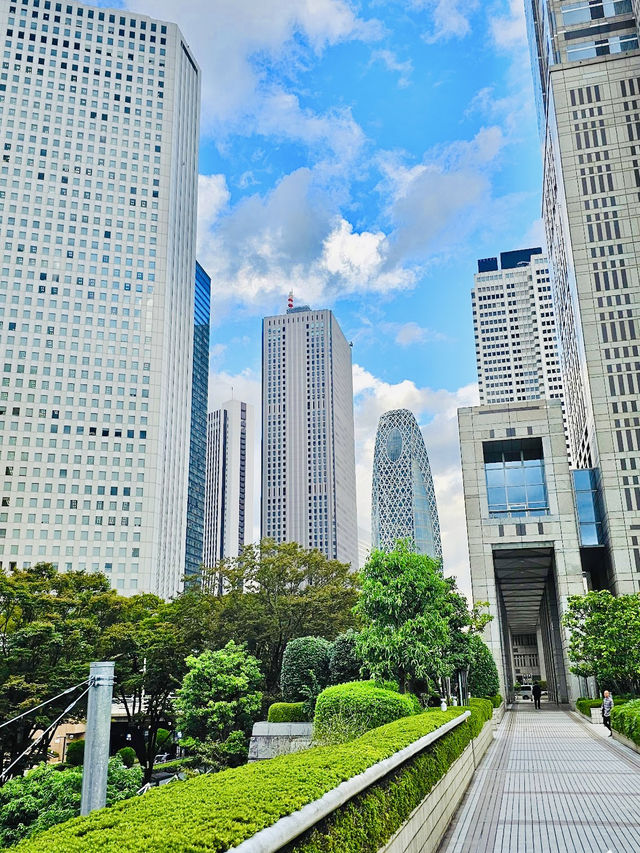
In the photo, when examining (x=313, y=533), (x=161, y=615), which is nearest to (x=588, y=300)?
(x=161, y=615)

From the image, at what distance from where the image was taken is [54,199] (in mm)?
93812

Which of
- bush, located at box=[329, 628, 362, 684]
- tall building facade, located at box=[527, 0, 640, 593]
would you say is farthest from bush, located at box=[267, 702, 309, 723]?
tall building facade, located at box=[527, 0, 640, 593]

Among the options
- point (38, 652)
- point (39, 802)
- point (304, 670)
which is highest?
point (38, 652)

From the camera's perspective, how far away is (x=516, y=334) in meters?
166

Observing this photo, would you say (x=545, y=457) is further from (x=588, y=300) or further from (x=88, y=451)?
(x=88, y=451)

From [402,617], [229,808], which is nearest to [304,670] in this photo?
[402,617]

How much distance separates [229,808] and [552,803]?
9.07 metres

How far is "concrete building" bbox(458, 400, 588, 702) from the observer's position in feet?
155

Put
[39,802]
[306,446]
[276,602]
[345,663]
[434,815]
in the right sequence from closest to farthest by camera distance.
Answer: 1. [434,815]
2. [39,802]
3. [345,663]
4. [276,602]
5. [306,446]

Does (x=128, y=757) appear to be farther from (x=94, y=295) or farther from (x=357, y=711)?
(x=94, y=295)

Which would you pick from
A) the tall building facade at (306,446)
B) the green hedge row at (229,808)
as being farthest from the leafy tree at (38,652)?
the tall building facade at (306,446)

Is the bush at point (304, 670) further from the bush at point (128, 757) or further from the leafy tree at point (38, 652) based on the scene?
the bush at point (128, 757)

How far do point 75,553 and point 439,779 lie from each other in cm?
8163

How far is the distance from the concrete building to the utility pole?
41961 mm
